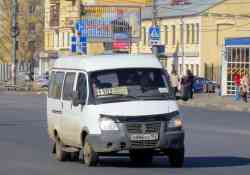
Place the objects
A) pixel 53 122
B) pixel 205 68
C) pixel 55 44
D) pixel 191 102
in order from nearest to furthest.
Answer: pixel 53 122 < pixel 191 102 < pixel 205 68 < pixel 55 44

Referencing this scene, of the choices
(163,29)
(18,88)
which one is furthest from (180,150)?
(163,29)

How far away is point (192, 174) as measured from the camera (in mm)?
16875

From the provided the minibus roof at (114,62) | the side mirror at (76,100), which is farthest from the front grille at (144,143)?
the minibus roof at (114,62)

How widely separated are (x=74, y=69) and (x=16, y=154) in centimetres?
304

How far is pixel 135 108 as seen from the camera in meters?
17.8

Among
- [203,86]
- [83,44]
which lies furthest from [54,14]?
[203,86]

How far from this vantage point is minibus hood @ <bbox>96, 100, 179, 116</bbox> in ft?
58.3

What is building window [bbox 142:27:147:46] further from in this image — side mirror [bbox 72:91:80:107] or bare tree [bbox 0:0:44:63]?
side mirror [bbox 72:91:80:107]

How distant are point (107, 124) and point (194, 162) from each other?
2.48 m

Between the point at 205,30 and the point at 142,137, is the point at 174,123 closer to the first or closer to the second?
the point at 142,137

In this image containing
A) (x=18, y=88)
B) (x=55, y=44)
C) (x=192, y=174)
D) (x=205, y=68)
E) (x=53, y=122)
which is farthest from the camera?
(x=55, y=44)

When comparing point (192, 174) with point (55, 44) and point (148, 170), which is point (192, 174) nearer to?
point (148, 170)

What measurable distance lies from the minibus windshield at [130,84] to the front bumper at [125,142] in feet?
2.57

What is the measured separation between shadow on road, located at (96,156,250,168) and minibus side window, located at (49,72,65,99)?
5.16ft
